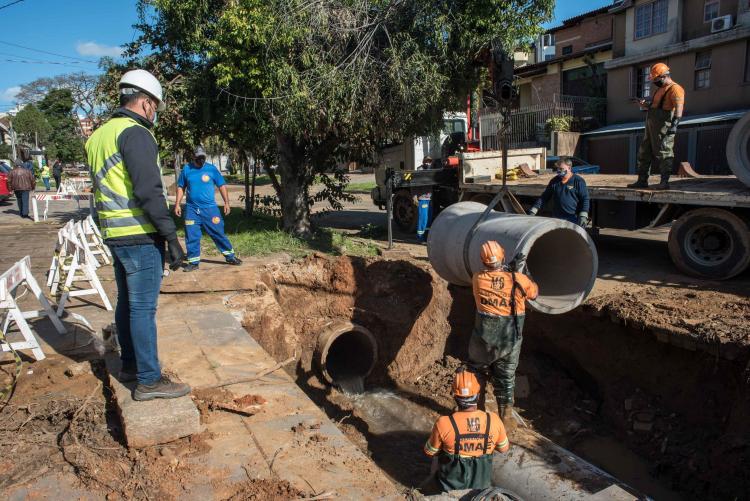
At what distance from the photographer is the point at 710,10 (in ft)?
63.1

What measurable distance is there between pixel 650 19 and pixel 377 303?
19442 millimetres

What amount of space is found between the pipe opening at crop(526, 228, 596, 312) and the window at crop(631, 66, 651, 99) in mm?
18607

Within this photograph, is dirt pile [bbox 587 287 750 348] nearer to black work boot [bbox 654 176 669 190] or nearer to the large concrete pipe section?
black work boot [bbox 654 176 669 190]

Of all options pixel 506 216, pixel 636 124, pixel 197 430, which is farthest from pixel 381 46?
pixel 636 124

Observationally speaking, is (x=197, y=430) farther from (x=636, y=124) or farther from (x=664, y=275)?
(x=636, y=124)

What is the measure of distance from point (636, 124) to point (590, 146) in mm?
2051

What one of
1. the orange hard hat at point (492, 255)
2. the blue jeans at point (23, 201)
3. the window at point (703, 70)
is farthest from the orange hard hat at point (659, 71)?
the blue jeans at point (23, 201)

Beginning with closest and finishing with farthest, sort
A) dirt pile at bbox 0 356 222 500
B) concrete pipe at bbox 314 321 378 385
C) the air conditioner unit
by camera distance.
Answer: dirt pile at bbox 0 356 222 500 → concrete pipe at bbox 314 321 378 385 → the air conditioner unit

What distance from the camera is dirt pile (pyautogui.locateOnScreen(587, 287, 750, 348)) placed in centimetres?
576

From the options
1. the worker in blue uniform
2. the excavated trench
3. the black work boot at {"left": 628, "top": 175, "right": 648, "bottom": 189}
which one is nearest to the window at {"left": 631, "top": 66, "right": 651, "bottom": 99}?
the black work boot at {"left": 628, "top": 175, "right": 648, "bottom": 189}

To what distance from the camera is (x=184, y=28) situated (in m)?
9.55

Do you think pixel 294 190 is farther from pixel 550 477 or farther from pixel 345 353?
pixel 550 477

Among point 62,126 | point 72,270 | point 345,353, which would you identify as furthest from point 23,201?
point 62,126

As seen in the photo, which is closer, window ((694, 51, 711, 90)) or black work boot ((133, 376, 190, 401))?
black work boot ((133, 376, 190, 401))
